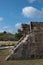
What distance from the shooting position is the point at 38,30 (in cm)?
1452

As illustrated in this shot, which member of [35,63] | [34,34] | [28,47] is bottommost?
[35,63]

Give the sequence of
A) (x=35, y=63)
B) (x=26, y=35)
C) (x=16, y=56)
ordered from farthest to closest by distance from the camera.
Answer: (x=26, y=35)
(x=16, y=56)
(x=35, y=63)

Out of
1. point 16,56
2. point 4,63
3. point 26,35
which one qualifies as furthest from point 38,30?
point 4,63

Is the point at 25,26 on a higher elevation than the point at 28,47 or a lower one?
higher

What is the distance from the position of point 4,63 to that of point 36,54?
2.91 m

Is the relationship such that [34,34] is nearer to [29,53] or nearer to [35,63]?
[29,53]

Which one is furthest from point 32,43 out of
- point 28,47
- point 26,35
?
point 26,35

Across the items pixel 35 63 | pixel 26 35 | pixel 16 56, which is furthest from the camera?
pixel 26 35

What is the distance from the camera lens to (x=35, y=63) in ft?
39.0

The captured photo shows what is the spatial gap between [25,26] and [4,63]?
14.4 ft

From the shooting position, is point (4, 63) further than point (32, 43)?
No

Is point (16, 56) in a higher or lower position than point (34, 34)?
lower

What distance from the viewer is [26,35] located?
15500mm

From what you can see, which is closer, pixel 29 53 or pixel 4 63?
pixel 4 63
